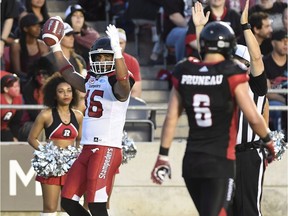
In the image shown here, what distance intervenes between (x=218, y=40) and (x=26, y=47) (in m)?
6.84

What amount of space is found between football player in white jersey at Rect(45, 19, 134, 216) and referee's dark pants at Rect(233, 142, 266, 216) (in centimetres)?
129

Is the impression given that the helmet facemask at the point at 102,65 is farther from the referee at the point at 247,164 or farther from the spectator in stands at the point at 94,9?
the spectator in stands at the point at 94,9

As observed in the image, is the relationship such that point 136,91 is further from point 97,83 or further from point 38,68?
point 97,83

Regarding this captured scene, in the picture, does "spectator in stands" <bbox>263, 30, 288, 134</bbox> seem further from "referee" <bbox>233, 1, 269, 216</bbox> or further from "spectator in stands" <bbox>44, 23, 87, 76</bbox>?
"referee" <bbox>233, 1, 269, 216</bbox>

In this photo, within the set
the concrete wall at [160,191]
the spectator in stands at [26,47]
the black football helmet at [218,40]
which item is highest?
the black football helmet at [218,40]

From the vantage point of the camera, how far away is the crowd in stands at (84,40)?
14.1 m

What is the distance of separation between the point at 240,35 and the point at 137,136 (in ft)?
7.08

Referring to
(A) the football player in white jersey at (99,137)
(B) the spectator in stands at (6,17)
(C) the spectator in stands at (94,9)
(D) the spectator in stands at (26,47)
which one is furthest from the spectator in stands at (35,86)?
(A) the football player in white jersey at (99,137)

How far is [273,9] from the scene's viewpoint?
50.8 feet

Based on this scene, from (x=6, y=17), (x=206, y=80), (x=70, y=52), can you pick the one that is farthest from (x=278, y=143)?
(x=6, y=17)

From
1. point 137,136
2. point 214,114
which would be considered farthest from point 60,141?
point 214,114

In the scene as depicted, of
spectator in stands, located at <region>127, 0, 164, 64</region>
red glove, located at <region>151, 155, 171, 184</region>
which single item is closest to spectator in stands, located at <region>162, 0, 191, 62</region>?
spectator in stands, located at <region>127, 0, 164, 64</region>

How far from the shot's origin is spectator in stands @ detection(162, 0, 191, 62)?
49.7 ft

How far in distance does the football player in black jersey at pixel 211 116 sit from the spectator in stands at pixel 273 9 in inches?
276
